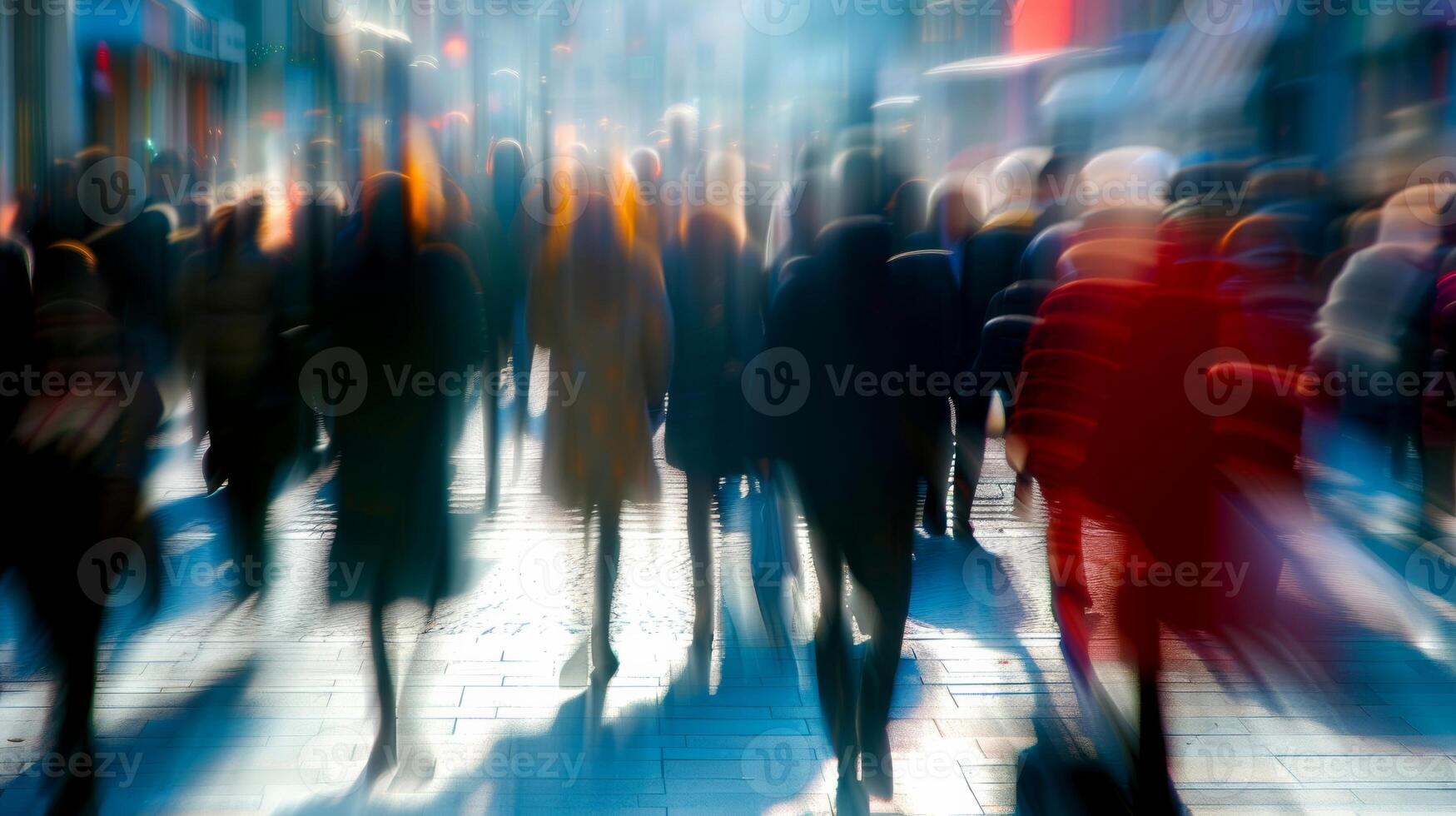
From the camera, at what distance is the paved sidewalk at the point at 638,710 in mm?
4230

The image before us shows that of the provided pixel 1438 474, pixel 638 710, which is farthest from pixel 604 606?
pixel 1438 474

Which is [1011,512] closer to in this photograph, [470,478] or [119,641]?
[470,478]

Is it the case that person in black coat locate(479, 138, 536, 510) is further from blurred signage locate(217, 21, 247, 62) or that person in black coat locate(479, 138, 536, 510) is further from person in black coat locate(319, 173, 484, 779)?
blurred signage locate(217, 21, 247, 62)

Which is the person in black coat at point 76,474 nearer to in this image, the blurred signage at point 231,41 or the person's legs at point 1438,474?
the person's legs at point 1438,474

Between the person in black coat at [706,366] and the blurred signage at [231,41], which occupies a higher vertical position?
the blurred signage at [231,41]

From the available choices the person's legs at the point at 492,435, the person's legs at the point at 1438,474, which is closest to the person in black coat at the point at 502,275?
the person's legs at the point at 492,435

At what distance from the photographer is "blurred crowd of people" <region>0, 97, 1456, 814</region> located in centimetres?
402

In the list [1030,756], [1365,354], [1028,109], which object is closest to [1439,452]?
[1365,354]

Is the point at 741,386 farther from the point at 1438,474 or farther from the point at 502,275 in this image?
the point at 1438,474

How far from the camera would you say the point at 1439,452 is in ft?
25.7

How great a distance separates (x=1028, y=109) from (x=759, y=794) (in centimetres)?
1394

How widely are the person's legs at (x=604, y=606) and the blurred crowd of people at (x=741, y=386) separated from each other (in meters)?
0.01

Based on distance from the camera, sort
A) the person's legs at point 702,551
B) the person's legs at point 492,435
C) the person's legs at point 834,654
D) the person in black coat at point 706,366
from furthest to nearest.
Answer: the person's legs at point 492,435
the person's legs at point 702,551
the person in black coat at point 706,366
the person's legs at point 834,654

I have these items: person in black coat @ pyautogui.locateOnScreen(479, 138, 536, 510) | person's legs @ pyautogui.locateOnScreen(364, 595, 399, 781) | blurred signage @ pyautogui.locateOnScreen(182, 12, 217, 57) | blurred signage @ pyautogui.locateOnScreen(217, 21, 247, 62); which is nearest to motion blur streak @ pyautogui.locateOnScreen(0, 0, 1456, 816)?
person's legs @ pyautogui.locateOnScreen(364, 595, 399, 781)
